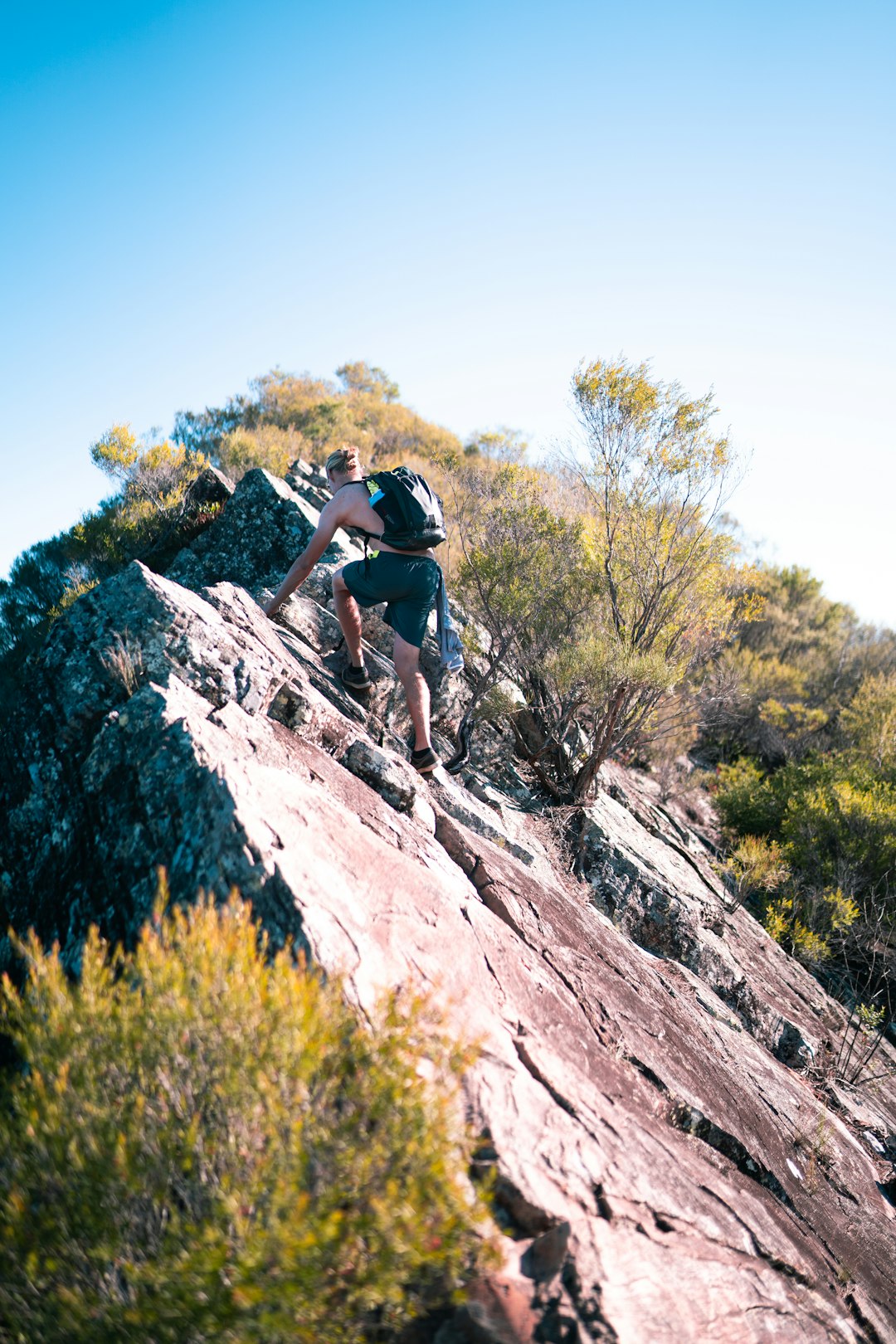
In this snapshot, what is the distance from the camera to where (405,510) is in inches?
195

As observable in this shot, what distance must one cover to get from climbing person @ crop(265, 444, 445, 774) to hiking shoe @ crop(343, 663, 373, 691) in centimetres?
62

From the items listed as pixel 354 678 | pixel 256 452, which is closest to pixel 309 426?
pixel 256 452

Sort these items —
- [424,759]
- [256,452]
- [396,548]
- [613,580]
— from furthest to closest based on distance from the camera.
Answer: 1. [256,452]
2. [613,580]
3. [424,759]
4. [396,548]

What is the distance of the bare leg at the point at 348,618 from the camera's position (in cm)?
540

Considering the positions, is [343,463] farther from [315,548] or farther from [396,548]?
[396,548]

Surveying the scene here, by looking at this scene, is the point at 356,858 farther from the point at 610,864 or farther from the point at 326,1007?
the point at 610,864

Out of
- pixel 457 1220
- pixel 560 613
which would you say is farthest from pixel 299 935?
pixel 560 613

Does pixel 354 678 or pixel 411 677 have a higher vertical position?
pixel 411 677

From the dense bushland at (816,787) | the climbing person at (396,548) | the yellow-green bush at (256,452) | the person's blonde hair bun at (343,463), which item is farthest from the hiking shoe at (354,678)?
the yellow-green bush at (256,452)

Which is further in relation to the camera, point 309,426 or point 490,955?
point 309,426

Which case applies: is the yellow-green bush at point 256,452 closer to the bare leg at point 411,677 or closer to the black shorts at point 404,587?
the black shorts at point 404,587

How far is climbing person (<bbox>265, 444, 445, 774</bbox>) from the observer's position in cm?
500

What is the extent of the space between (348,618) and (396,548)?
81cm

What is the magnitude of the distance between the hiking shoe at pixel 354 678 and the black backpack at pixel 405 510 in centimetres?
113
